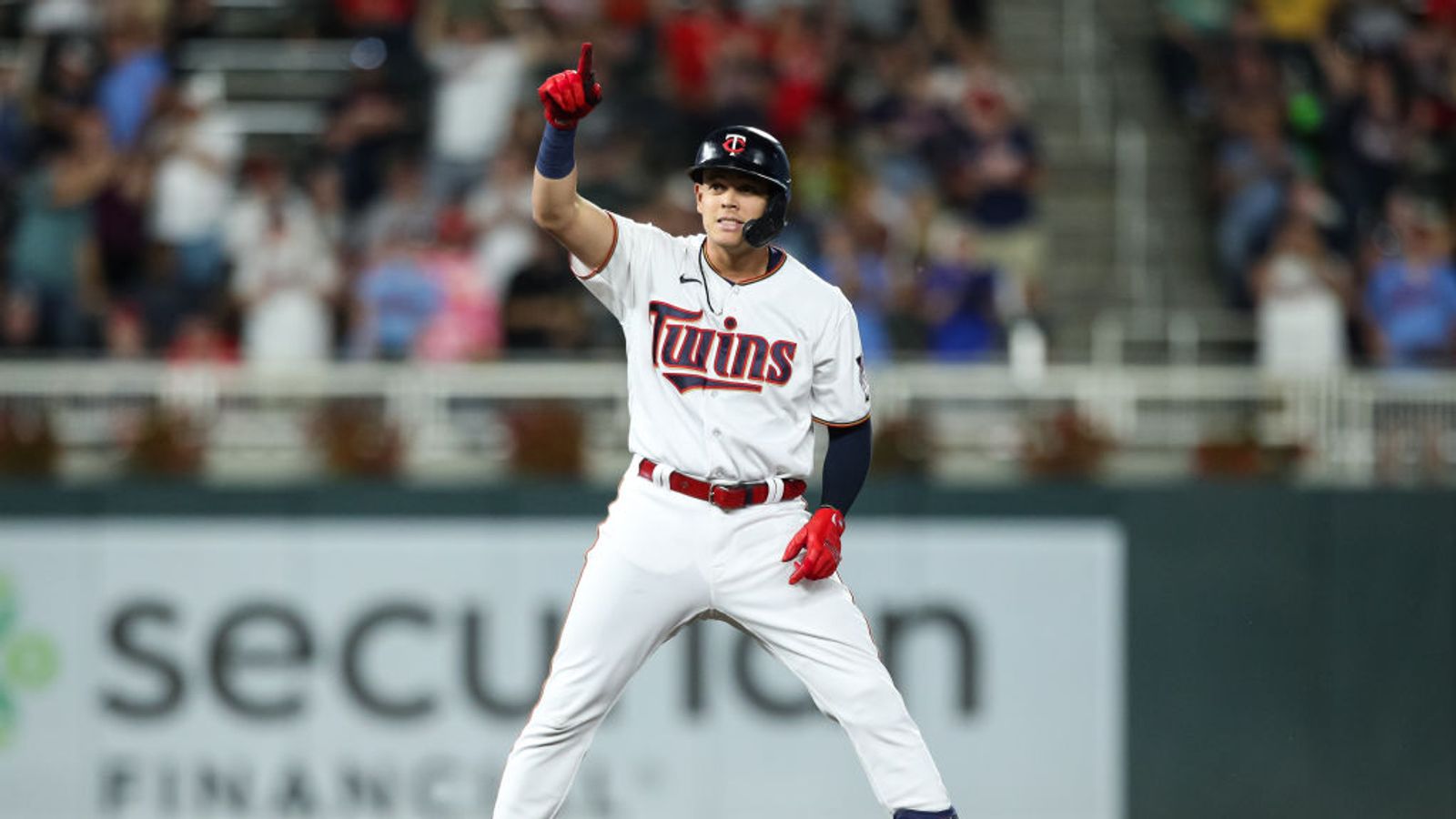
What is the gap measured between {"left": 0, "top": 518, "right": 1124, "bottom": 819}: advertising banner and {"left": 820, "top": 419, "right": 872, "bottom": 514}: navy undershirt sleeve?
120 inches

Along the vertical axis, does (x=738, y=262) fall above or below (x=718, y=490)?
above

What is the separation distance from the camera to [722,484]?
6.07 metres

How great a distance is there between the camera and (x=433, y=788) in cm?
930

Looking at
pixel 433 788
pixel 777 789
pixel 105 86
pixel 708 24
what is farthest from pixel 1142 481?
pixel 105 86

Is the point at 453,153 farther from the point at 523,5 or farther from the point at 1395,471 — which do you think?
the point at 1395,471

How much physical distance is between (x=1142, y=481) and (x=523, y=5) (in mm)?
5315

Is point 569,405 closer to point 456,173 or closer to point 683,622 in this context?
point 456,173

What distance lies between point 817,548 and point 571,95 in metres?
1.51

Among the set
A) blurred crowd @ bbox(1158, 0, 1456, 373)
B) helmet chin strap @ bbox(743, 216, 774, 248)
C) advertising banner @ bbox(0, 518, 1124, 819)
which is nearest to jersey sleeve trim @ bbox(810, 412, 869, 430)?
helmet chin strap @ bbox(743, 216, 774, 248)

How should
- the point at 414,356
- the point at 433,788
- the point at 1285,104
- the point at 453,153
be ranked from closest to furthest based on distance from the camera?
the point at 433,788 < the point at 414,356 < the point at 453,153 < the point at 1285,104

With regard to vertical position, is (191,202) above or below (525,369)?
above

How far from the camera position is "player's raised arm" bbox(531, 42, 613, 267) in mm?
5707

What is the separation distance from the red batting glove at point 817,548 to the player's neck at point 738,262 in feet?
2.52

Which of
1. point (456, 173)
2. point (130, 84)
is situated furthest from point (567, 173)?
point (130, 84)
